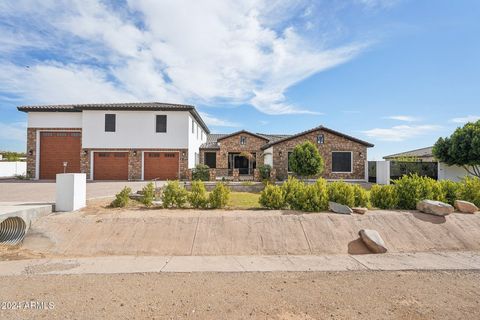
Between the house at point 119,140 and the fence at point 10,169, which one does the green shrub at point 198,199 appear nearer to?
the house at point 119,140

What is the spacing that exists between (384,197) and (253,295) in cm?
672

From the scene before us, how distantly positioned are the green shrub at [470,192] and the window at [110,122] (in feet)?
69.5

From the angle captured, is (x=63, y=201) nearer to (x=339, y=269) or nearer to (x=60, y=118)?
(x=339, y=269)

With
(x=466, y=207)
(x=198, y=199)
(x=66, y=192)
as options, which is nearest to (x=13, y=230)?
(x=66, y=192)

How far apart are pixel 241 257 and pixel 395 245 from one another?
3.97 m

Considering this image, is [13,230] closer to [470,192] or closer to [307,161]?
[470,192]

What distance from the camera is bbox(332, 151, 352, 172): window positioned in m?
20.9

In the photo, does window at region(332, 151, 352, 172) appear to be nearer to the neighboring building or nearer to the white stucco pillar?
the neighboring building

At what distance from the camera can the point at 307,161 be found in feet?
57.2

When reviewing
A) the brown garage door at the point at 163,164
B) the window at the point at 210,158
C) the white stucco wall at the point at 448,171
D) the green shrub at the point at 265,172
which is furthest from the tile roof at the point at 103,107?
the white stucco wall at the point at 448,171

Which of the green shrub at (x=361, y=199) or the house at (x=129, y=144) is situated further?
the house at (x=129, y=144)

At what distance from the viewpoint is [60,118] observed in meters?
21.0

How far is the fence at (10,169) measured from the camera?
2412 cm

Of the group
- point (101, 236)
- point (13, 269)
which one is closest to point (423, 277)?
point (101, 236)
